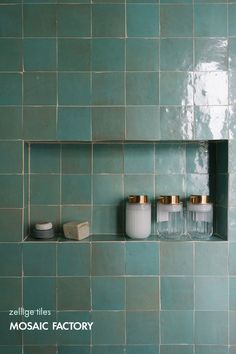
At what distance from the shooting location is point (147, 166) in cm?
138

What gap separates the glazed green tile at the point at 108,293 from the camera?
3.99 ft

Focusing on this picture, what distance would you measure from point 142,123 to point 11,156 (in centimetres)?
54

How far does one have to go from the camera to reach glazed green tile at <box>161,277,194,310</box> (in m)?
1.22

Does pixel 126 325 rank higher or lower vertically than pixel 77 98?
lower

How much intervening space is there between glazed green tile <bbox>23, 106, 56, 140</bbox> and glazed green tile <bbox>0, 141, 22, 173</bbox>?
6 centimetres

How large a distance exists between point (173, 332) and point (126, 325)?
193 mm

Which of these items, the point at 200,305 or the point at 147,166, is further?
the point at 147,166

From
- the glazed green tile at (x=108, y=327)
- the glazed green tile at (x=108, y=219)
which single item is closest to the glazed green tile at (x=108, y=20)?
the glazed green tile at (x=108, y=219)

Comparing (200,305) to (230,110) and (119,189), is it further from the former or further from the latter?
(230,110)

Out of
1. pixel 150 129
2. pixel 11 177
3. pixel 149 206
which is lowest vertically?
pixel 149 206

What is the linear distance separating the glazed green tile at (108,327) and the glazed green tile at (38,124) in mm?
740

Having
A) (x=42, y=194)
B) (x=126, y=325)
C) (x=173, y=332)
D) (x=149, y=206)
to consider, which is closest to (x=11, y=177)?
(x=42, y=194)

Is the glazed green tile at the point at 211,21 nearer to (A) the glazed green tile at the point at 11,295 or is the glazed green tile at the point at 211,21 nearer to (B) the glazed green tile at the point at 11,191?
(B) the glazed green tile at the point at 11,191

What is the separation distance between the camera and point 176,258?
47.9 inches
